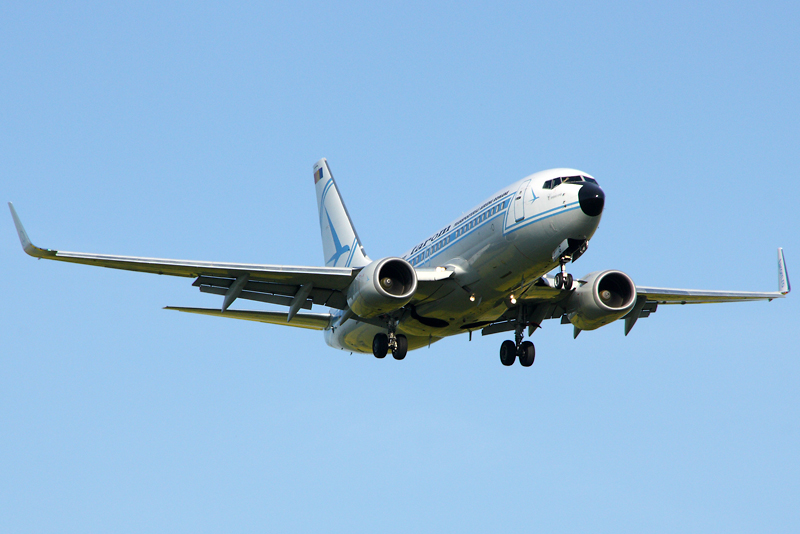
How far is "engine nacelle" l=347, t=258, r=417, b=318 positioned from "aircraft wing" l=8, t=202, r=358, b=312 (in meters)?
1.30

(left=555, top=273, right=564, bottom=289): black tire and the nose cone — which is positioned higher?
the nose cone

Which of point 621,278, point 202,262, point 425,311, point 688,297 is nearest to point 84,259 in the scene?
point 202,262

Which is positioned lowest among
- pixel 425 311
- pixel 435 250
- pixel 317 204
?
pixel 425 311

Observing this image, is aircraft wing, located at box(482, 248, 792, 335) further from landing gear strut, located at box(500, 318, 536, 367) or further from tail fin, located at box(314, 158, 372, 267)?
tail fin, located at box(314, 158, 372, 267)

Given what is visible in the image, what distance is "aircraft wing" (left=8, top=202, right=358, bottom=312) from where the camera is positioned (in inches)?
1029

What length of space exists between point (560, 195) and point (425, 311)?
683 centimetres

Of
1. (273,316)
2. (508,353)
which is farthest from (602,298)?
(273,316)

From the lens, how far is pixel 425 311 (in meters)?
30.3

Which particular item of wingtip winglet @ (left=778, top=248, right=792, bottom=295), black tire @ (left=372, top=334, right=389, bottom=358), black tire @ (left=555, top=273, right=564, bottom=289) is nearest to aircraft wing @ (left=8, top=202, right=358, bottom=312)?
black tire @ (left=372, top=334, right=389, bottom=358)

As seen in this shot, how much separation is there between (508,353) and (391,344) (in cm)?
505

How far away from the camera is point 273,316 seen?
109ft

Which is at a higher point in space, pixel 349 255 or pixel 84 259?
pixel 349 255

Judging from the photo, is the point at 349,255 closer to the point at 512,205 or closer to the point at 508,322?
the point at 508,322

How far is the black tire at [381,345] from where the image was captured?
3122 cm
